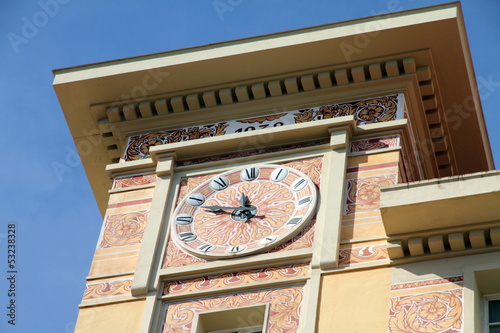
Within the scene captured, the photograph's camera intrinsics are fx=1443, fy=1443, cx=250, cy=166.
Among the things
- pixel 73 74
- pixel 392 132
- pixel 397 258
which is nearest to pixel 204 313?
pixel 397 258

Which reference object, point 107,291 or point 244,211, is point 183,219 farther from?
point 107,291

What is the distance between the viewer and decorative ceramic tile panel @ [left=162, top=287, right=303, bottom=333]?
16.0 m

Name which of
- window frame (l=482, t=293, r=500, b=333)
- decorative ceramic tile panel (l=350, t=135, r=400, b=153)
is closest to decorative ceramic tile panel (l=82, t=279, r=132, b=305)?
decorative ceramic tile panel (l=350, t=135, r=400, b=153)

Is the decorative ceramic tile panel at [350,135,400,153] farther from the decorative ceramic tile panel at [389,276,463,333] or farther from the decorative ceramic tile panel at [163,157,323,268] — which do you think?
the decorative ceramic tile panel at [389,276,463,333]

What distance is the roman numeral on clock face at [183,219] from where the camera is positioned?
1812 cm

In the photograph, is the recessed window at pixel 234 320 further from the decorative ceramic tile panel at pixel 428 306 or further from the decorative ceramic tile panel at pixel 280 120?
the decorative ceramic tile panel at pixel 280 120

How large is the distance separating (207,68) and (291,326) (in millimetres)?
5259

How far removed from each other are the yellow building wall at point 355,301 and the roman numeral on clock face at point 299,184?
76.0 inches

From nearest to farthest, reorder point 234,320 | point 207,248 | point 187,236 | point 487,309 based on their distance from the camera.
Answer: point 487,309 < point 234,320 < point 207,248 < point 187,236

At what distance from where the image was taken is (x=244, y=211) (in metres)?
18.0

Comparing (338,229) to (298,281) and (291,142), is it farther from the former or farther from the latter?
(291,142)

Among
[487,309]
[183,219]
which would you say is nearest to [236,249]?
[183,219]

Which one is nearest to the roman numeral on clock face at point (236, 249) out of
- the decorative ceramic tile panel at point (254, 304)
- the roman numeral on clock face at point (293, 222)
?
the roman numeral on clock face at point (293, 222)

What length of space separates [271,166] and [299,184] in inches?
24.6
